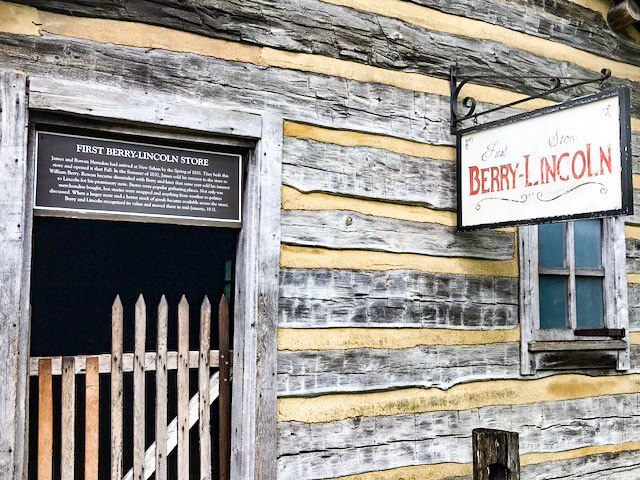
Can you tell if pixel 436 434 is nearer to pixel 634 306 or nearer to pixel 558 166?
pixel 558 166

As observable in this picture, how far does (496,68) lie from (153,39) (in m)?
2.32

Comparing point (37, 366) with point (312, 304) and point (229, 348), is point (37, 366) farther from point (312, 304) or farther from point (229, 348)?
point (312, 304)

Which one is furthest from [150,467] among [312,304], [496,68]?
[496,68]

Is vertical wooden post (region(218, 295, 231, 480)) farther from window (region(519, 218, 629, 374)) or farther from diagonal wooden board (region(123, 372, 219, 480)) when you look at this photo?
window (region(519, 218, 629, 374))

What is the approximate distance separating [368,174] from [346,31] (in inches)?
32.2

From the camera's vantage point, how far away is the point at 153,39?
3.47 metres

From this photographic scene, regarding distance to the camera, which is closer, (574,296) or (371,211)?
(371,211)

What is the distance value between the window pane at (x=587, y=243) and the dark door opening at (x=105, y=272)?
9.32ft

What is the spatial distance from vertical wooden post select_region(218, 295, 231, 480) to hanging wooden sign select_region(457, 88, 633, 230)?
1.52 m

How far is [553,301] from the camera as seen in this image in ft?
16.1

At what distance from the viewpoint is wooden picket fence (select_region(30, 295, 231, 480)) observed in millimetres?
3232

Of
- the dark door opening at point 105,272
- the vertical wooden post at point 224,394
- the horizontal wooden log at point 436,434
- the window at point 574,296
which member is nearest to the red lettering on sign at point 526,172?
the window at point 574,296

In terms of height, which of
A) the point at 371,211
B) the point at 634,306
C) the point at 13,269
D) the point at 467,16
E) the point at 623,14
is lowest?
the point at 634,306

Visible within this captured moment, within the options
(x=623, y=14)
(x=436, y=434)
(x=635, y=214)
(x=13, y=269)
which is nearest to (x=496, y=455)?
(x=436, y=434)
